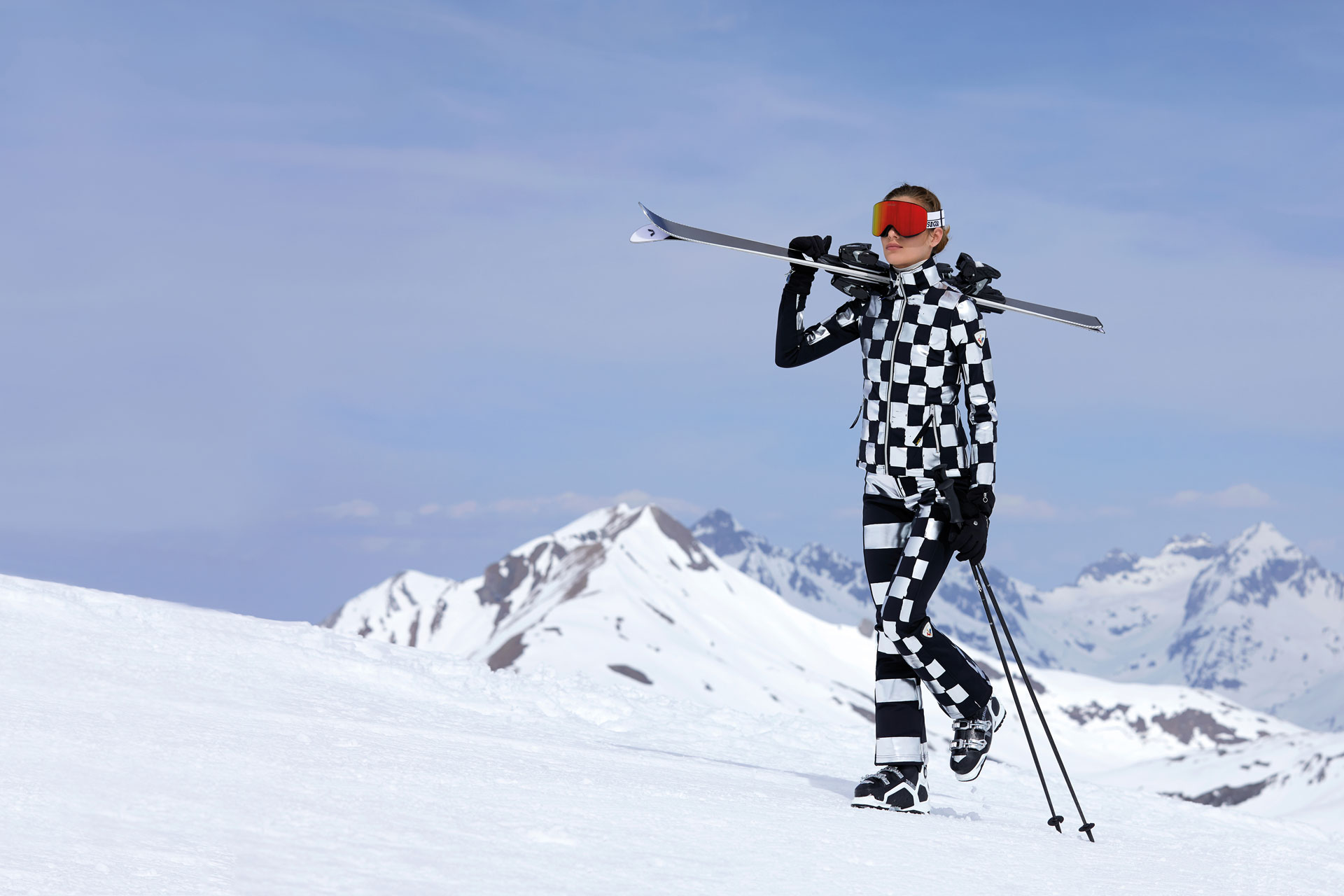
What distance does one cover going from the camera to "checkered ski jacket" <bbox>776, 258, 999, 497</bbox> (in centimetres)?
710

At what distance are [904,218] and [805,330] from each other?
91 cm

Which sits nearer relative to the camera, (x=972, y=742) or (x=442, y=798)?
(x=442, y=798)

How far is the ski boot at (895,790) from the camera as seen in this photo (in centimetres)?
708

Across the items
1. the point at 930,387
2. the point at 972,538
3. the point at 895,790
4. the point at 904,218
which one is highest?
the point at 904,218

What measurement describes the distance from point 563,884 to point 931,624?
3.71m

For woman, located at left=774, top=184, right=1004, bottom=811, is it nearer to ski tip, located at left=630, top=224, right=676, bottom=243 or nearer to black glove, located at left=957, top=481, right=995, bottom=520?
black glove, located at left=957, top=481, right=995, bottom=520

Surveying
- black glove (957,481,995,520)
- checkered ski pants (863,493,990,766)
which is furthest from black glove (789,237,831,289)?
black glove (957,481,995,520)

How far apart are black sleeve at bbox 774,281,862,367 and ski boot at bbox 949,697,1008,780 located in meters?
2.33

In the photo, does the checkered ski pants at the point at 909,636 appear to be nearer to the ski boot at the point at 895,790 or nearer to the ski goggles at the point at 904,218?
the ski boot at the point at 895,790

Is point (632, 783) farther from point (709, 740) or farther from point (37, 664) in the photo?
point (37, 664)

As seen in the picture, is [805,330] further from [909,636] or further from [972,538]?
[909,636]

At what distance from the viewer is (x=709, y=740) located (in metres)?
9.92

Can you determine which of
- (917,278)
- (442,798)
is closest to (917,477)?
(917,278)

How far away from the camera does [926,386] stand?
7191mm
